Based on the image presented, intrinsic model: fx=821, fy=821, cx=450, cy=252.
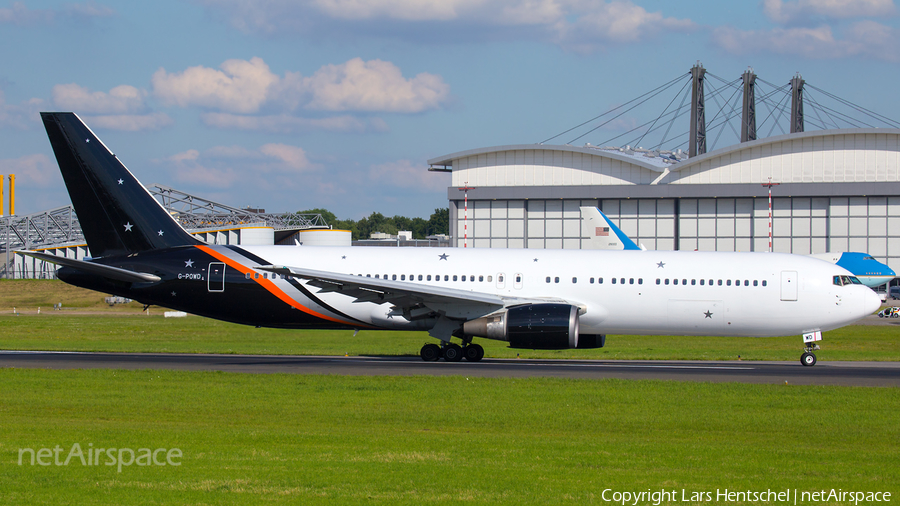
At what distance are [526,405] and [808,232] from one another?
55745 mm

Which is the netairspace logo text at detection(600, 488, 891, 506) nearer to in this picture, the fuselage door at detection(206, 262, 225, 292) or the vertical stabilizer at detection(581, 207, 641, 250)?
the fuselage door at detection(206, 262, 225, 292)

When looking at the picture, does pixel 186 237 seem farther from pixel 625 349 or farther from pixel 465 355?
pixel 625 349

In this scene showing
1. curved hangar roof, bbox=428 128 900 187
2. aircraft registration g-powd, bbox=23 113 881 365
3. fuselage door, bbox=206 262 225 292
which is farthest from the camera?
curved hangar roof, bbox=428 128 900 187

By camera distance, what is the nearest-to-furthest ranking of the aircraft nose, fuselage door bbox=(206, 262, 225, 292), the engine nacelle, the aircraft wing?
the engine nacelle → the aircraft wing → the aircraft nose → fuselage door bbox=(206, 262, 225, 292)

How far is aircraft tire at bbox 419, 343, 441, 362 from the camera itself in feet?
79.9

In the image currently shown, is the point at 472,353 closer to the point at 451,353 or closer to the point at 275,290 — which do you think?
the point at 451,353

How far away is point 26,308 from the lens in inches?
2510

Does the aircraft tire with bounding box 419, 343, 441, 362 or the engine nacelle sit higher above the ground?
the engine nacelle

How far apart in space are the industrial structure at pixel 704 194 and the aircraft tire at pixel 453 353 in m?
39.4

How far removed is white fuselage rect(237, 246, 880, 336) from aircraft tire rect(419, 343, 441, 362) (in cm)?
96

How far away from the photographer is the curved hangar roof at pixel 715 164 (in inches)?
2494

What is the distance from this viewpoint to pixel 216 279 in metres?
25.2

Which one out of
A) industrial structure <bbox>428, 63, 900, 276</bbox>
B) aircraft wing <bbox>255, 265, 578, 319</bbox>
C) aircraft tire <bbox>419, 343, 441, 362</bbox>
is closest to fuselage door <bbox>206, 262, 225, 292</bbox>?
aircraft wing <bbox>255, 265, 578, 319</bbox>

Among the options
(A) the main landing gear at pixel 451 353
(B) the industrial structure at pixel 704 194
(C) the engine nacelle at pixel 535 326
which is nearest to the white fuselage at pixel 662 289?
(C) the engine nacelle at pixel 535 326
